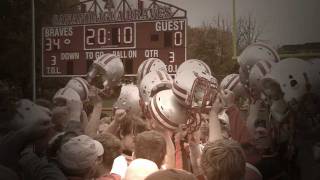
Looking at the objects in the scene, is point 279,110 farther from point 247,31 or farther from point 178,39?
point 178,39

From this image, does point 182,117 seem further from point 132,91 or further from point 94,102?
point 94,102

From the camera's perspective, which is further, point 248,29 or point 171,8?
point 171,8

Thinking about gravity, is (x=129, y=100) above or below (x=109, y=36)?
below

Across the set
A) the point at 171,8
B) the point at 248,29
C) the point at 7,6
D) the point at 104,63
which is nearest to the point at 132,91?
the point at 104,63

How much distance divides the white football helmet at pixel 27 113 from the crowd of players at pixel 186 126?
9 cm

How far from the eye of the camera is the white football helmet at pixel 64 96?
3.37 metres

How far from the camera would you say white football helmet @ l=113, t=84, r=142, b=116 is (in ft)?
10.1

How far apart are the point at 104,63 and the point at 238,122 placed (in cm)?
89

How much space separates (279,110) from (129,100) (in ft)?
2.78

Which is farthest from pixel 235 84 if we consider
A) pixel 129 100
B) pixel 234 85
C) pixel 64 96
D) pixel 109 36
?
pixel 64 96

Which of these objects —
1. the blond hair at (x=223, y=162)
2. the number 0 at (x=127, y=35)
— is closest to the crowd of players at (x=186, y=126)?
the blond hair at (x=223, y=162)

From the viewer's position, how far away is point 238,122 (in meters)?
2.79

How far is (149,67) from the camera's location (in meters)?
3.05

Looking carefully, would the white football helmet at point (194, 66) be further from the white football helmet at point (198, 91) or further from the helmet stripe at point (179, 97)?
the helmet stripe at point (179, 97)
